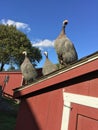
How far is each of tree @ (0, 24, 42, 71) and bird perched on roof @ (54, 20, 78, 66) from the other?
40439 mm

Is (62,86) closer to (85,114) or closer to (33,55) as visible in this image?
(85,114)

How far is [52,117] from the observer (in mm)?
4645

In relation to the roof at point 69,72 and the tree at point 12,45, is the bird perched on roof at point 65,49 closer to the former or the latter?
the roof at point 69,72

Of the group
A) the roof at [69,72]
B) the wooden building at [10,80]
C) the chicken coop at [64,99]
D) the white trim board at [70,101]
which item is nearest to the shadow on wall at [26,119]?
the chicken coop at [64,99]

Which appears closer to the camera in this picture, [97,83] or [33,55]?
[97,83]

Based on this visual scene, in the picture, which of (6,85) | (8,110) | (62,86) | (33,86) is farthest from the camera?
(6,85)

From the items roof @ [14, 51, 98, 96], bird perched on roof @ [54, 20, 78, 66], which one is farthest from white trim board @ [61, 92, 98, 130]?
bird perched on roof @ [54, 20, 78, 66]

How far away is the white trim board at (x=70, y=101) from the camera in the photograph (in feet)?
12.1

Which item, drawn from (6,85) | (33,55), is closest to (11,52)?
(33,55)

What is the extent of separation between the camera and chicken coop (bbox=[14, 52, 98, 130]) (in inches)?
146

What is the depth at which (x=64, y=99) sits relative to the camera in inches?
171

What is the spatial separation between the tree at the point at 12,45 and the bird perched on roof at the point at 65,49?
133ft

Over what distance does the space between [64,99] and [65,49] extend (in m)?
1.94

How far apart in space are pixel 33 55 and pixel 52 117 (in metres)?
46.8
